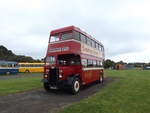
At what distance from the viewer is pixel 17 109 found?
5816 millimetres

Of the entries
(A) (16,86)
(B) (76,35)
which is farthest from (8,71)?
(B) (76,35)

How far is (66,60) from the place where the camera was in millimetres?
10594

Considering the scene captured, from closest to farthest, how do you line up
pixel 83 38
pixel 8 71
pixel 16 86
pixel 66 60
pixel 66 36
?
pixel 66 36 → pixel 66 60 → pixel 83 38 → pixel 16 86 → pixel 8 71

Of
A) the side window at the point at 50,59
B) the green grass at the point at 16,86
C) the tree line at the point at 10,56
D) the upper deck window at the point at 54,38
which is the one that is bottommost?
the green grass at the point at 16,86

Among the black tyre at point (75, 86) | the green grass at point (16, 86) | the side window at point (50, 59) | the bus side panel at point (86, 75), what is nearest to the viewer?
the black tyre at point (75, 86)

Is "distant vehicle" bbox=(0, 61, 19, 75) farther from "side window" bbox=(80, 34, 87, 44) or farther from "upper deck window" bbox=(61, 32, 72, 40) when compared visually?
"side window" bbox=(80, 34, 87, 44)

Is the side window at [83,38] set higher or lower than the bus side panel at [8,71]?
higher

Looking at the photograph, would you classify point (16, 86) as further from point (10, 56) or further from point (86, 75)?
point (10, 56)

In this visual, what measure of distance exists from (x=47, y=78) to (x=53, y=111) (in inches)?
166

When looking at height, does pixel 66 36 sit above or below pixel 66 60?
above

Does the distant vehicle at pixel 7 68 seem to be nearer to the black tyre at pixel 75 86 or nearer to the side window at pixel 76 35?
the side window at pixel 76 35

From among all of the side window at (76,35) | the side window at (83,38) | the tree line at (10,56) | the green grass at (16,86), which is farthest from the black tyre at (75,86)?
the tree line at (10,56)

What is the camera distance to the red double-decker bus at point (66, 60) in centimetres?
904

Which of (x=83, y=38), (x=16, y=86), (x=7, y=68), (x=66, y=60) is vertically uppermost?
(x=83, y=38)
